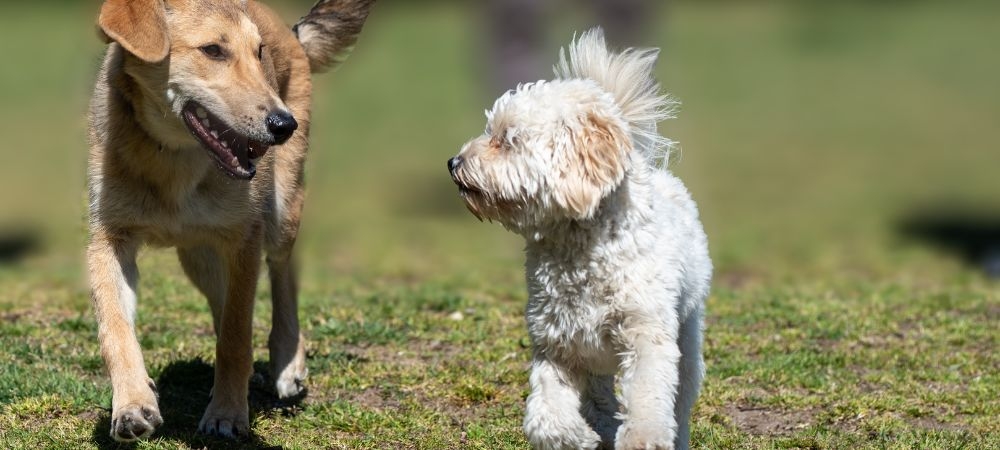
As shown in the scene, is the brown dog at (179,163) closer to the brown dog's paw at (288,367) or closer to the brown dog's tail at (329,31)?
the brown dog's paw at (288,367)

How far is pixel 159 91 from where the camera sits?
19.2 ft

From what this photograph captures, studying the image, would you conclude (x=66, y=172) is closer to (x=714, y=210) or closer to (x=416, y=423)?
(x=714, y=210)

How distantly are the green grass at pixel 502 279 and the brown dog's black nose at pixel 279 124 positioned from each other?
1.20m

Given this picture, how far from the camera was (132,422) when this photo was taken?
5.27 meters

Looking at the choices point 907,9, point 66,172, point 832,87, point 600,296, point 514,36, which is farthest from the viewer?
point 907,9

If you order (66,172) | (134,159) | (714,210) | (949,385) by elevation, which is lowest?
(66,172)

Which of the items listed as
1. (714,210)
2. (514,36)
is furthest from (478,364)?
(714,210)

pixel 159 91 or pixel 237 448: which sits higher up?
pixel 159 91

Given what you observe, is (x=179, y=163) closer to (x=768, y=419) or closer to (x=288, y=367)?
(x=288, y=367)

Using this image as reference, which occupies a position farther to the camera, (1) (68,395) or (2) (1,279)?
(2) (1,279)

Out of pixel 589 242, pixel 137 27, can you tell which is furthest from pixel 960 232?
pixel 137 27

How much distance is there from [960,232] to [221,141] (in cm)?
1258

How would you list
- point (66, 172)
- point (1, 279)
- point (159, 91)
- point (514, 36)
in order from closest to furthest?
1. point (159, 91)
2. point (1, 279)
3. point (514, 36)
4. point (66, 172)

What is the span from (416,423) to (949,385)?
2798 millimetres
